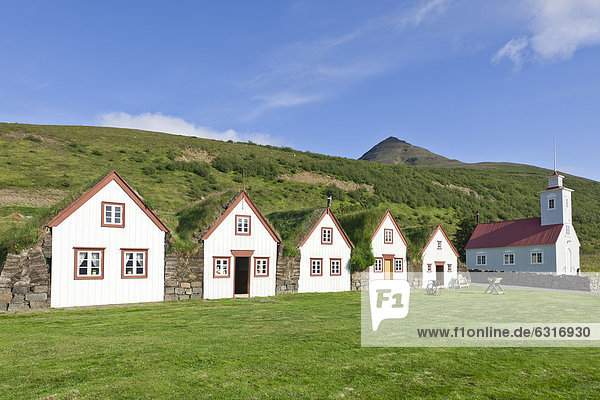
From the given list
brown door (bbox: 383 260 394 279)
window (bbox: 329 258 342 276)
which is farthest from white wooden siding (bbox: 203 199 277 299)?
brown door (bbox: 383 260 394 279)

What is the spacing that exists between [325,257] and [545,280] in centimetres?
2023

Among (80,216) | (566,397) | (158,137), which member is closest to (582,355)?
(566,397)

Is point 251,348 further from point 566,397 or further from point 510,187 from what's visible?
point 510,187

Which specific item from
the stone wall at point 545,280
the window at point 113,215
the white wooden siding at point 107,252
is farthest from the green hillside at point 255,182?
the stone wall at point 545,280

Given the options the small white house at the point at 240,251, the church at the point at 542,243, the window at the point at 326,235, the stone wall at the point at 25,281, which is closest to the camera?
the stone wall at the point at 25,281

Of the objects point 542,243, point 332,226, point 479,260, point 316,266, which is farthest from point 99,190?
point 479,260

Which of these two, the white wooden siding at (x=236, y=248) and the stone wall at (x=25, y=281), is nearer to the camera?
the stone wall at (x=25, y=281)

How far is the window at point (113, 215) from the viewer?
2300 cm

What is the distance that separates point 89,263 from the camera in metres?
22.3

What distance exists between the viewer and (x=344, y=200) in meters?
77.9

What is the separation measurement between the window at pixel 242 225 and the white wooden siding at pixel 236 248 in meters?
0.18

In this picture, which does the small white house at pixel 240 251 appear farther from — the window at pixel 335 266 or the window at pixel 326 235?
the window at pixel 335 266

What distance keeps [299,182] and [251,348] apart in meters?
70.9

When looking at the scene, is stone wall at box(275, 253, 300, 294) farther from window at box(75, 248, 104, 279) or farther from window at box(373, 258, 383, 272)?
window at box(75, 248, 104, 279)
